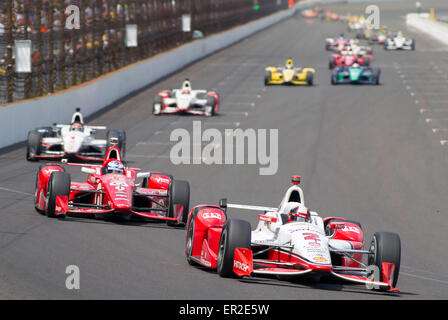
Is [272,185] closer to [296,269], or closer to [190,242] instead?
[190,242]

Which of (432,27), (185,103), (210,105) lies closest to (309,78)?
(210,105)

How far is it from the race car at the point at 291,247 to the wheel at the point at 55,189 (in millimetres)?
3178

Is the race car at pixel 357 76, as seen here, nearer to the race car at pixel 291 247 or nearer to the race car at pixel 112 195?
the race car at pixel 112 195

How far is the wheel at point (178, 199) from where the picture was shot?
16594 mm

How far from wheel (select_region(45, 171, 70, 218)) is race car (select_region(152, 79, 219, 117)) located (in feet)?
65.3

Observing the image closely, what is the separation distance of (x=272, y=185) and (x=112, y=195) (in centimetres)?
771

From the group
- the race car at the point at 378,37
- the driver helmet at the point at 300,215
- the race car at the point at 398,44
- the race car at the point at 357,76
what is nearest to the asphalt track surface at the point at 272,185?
the race car at the point at 357,76

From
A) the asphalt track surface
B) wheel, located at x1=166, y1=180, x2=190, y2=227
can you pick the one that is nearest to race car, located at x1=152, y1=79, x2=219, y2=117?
the asphalt track surface

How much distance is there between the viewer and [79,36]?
39.5m

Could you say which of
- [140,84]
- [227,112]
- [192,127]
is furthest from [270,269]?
[140,84]

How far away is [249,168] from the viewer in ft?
84.1
